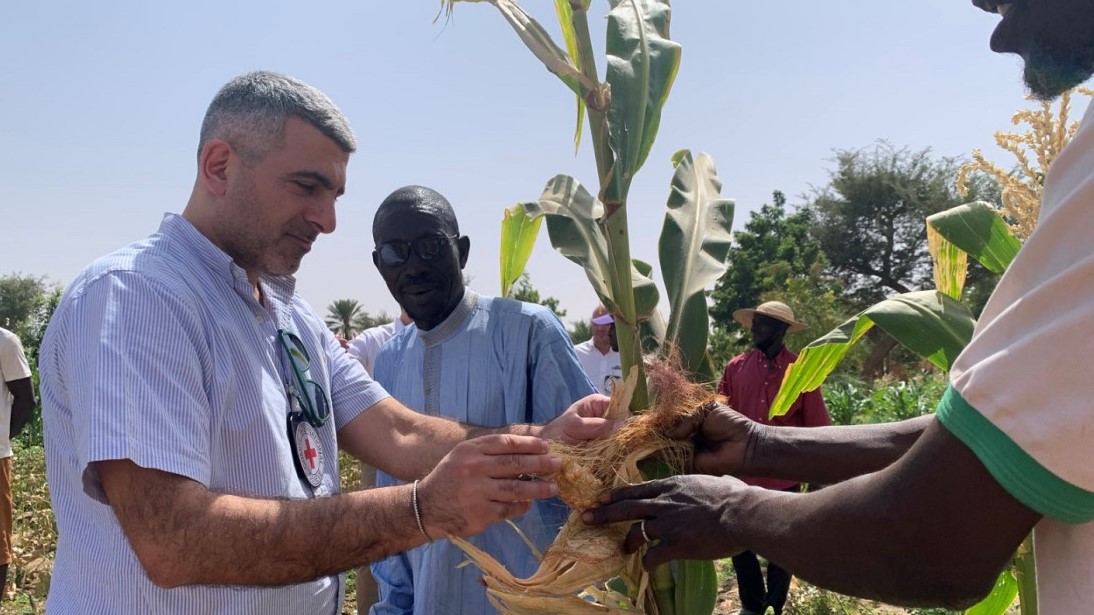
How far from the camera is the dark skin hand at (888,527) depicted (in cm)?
108

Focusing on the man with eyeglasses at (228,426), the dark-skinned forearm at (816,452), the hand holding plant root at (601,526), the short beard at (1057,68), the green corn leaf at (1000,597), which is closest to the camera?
the short beard at (1057,68)

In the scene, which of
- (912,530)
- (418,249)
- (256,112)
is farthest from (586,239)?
(912,530)

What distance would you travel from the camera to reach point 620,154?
85.1 inches

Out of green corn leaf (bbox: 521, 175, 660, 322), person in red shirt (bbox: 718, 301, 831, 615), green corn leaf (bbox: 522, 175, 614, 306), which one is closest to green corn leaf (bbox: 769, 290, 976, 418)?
green corn leaf (bbox: 521, 175, 660, 322)

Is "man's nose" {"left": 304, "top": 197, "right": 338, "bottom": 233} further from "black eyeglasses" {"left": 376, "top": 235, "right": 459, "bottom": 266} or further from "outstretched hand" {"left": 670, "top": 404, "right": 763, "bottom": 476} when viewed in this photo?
"outstretched hand" {"left": 670, "top": 404, "right": 763, "bottom": 476}

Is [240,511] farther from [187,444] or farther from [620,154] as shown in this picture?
[620,154]

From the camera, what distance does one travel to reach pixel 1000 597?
9.23ft

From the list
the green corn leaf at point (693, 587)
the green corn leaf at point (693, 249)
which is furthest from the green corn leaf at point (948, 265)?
the green corn leaf at point (693, 587)

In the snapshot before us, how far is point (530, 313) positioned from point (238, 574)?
153cm

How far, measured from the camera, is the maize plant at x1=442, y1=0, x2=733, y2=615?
217cm

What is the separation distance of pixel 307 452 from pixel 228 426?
0.26 metres

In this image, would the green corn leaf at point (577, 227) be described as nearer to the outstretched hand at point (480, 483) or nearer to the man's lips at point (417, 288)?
the outstretched hand at point (480, 483)

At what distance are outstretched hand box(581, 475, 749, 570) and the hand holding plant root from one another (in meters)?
0.04

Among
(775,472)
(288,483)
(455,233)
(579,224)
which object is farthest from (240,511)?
(455,233)
